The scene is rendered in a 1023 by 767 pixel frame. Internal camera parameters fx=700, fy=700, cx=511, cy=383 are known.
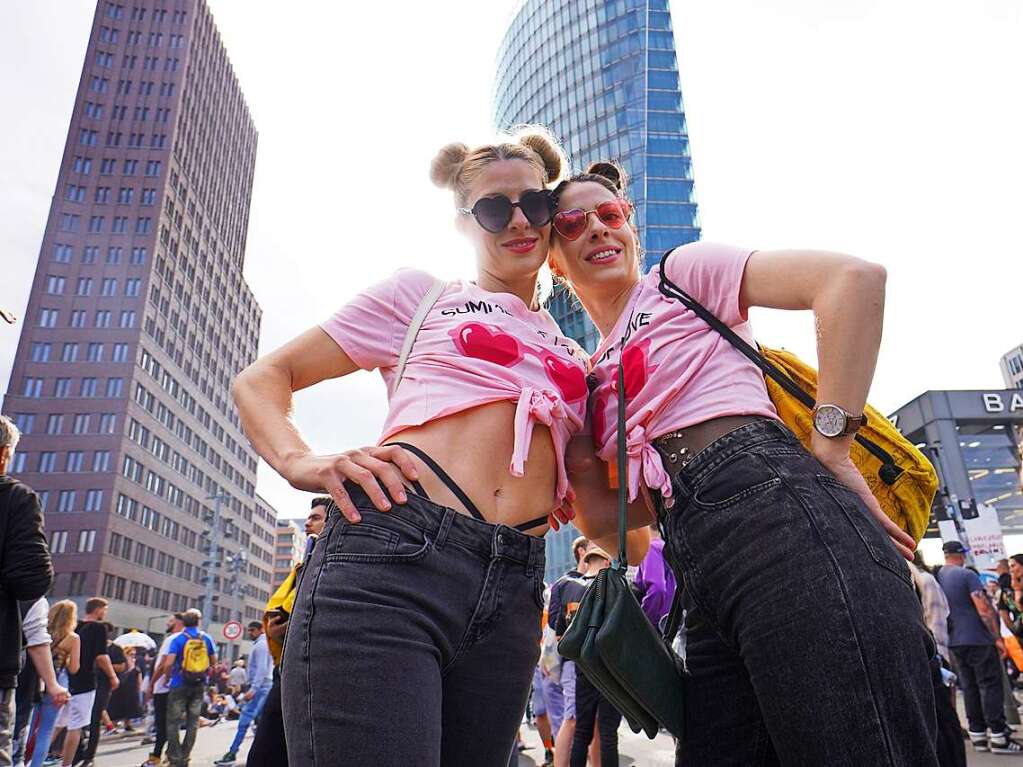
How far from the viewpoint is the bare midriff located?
1.54 meters

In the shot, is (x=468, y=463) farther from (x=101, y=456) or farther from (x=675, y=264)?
(x=101, y=456)

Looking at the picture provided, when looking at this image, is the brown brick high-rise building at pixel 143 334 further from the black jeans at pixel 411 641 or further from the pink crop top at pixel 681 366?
the pink crop top at pixel 681 366

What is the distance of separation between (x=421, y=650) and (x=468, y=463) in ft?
1.36

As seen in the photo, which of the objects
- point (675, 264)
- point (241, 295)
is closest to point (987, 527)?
point (675, 264)

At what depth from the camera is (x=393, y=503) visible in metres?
1.44

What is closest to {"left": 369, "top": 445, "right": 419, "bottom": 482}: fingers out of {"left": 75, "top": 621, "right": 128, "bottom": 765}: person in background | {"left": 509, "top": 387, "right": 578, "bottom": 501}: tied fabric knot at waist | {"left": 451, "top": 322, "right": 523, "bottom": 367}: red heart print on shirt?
{"left": 509, "top": 387, "right": 578, "bottom": 501}: tied fabric knot at waist

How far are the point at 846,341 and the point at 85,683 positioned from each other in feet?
31.3

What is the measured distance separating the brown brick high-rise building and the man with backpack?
42859mm

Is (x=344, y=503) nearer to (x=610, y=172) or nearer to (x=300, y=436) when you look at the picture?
(x=300, y=436)

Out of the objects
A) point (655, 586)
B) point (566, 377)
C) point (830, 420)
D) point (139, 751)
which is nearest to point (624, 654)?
point (830, 420)

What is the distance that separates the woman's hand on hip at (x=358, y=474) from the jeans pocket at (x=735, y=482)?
59cm

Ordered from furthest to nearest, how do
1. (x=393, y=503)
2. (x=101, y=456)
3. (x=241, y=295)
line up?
(x=241, y=295)
(x=101, y=456)
(x=393, y=503)

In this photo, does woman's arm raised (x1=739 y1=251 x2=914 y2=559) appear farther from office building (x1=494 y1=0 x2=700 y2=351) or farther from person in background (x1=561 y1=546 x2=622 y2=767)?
office building (x1=494 y1=0 x2=700 y2=351)

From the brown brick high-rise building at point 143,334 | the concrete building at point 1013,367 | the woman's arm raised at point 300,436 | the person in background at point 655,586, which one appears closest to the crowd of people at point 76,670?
the woman's arm raised at point 300,436
